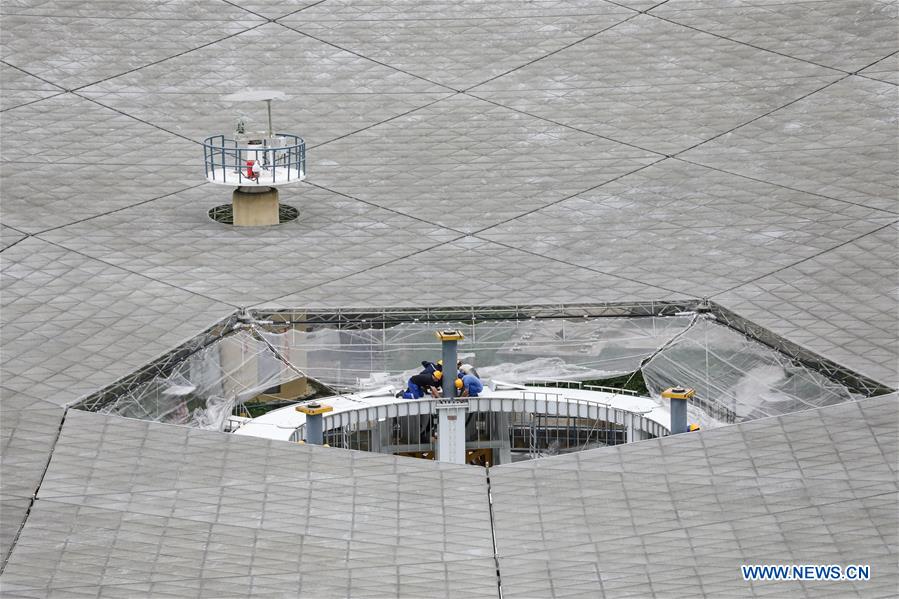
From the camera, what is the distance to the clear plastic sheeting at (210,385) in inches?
1139

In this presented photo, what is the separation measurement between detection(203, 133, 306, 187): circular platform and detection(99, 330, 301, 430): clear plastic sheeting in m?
5.58

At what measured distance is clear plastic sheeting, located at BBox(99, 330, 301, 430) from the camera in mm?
28922

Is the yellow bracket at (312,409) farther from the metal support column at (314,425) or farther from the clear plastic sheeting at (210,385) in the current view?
the clear plastic sheeting at (210,385)

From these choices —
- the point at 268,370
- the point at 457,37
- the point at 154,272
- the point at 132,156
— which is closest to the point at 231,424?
the point at 268,370

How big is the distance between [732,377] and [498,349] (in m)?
4.61

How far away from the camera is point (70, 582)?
22.8 meters

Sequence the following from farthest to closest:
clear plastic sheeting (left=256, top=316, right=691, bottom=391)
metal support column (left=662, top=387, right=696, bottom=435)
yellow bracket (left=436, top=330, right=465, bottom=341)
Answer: clear plastic sheeting (left=256, top=316, right=691, bottom=391) → yellow bracket (left=436, top=330, right=465, bottom=341) → metal support column (left=662, top=387, right=696, bottom=435)

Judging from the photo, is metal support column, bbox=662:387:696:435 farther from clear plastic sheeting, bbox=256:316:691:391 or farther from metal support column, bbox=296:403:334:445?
metal support column, bbox=296:403:334:445

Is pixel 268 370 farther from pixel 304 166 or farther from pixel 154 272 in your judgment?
pixel 304 166

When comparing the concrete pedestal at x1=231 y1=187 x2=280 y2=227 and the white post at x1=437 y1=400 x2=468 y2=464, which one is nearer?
the white post at x1=437 y1=400 x2=468 y2=464

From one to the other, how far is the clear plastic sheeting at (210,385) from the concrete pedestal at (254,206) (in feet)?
19.1

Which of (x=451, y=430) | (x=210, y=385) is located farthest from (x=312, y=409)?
(x=451, y=430)

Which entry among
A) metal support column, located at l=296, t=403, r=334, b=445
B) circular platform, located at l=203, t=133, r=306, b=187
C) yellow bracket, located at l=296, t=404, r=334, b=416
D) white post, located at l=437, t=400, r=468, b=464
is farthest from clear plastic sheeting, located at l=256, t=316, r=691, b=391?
circular platform, located at l=203, t=133, r=306, b=187

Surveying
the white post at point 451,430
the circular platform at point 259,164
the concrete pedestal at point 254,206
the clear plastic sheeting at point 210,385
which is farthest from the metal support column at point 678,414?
the concrete pedestal at point 254,206
